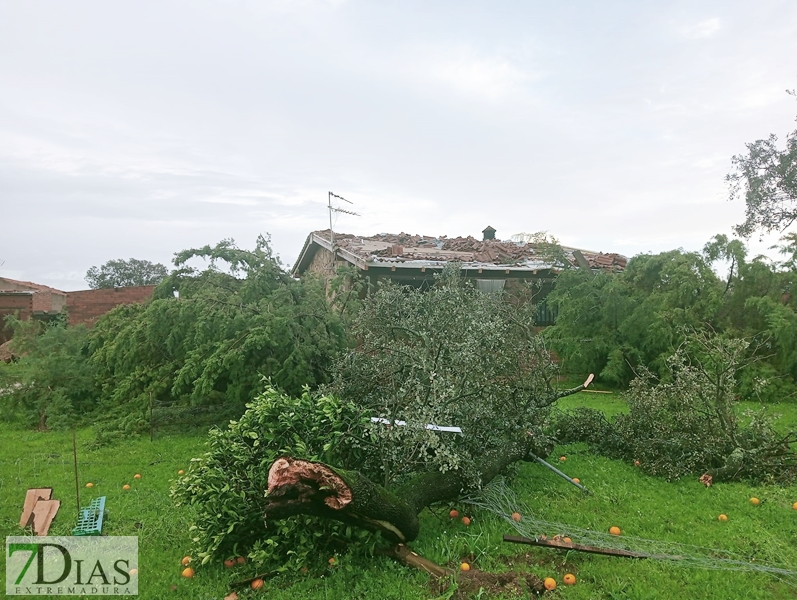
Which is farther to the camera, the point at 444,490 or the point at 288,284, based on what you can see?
the point at 288,284

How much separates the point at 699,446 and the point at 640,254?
6.02 m

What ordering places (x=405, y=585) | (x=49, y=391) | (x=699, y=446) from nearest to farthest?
(x=405, y=585)
(x=699, y=446)
(x=49, y=391)

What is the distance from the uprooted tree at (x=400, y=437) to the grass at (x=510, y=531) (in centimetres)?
29

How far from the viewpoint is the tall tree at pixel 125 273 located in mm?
28375

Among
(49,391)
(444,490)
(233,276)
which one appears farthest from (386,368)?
(49,391)

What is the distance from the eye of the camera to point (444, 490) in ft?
12.8

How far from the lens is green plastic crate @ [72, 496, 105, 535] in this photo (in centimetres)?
390

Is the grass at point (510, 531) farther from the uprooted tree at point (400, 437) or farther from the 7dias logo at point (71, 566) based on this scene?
the uprooted tree at point (400, 437)

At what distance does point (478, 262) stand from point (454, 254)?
80 cm

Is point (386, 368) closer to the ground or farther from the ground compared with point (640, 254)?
closer to the ground

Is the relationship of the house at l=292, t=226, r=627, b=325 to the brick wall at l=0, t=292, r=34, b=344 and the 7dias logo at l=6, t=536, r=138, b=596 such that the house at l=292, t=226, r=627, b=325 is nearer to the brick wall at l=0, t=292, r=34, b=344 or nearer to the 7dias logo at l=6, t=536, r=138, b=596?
the 7dias logo at l=6, t=536, r=138, b=596

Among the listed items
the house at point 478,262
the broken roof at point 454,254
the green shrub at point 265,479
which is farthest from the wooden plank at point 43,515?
the broken roof at point 454,254

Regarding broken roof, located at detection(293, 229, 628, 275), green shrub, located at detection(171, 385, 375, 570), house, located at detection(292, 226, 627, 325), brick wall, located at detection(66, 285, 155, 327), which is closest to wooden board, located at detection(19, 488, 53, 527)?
green shrub, located at detection(171, 385, 375, 570)

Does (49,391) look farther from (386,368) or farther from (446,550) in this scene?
(446,550)
